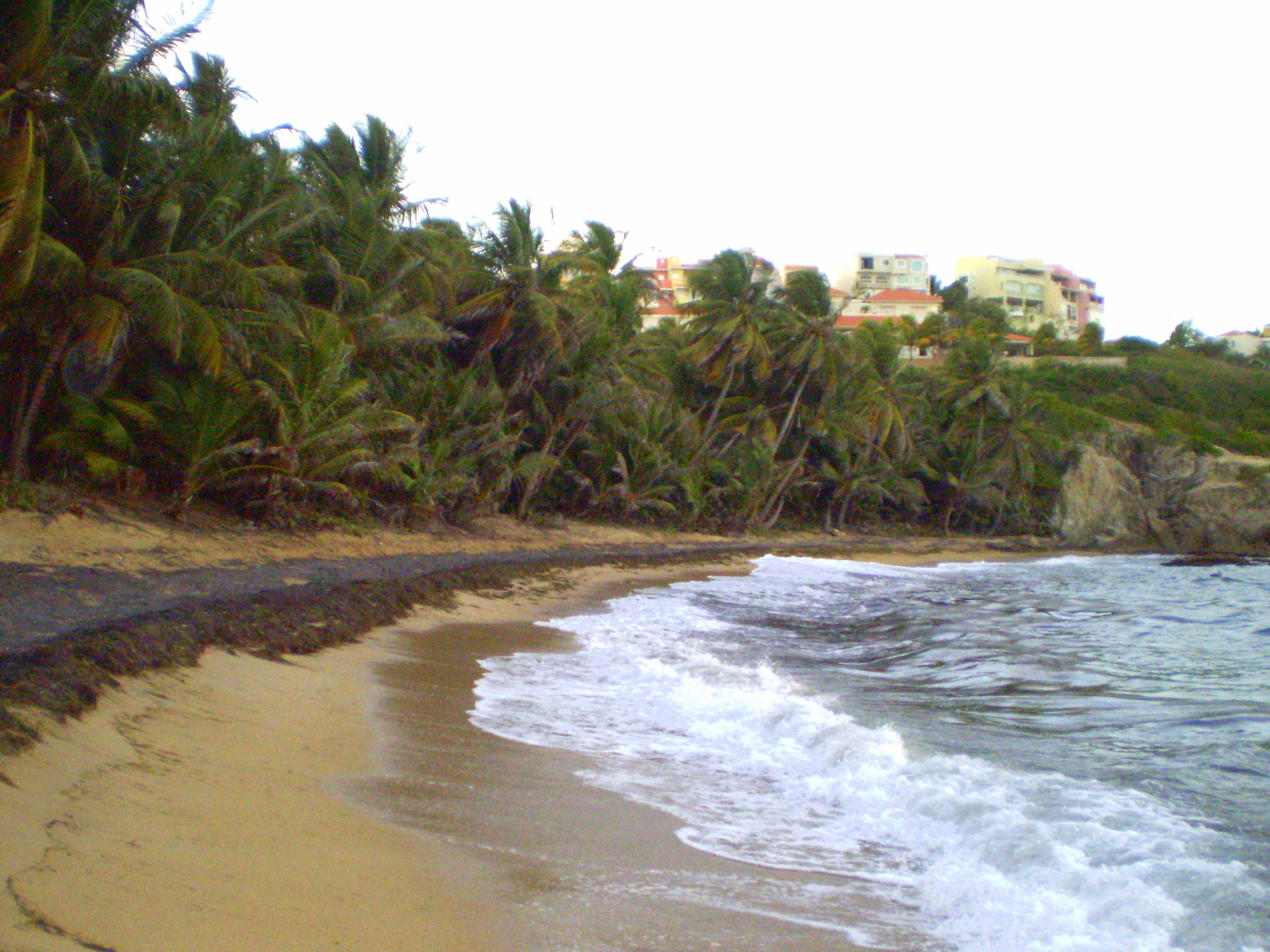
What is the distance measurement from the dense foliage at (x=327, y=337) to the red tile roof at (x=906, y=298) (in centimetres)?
3826

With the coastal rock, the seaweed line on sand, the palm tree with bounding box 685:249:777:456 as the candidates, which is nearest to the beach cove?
the seaweed line on sand

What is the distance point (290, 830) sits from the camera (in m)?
4.05

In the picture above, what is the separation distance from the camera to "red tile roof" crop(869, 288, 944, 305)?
73.1 meters

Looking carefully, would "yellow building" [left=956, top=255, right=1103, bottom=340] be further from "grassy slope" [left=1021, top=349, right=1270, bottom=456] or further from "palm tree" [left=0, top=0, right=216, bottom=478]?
"palm tree" [left=0, top=0, right=216, bottom=478]

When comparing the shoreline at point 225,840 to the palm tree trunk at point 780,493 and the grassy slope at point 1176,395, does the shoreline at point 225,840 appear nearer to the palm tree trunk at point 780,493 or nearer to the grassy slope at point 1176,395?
the palm tree trunk at point 780,493

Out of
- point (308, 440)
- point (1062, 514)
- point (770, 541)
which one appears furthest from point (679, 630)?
point (1062, 514)

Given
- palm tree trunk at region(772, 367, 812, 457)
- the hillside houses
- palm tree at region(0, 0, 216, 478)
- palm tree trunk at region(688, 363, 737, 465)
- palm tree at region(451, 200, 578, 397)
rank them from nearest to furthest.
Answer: palm tree at region(0, 0, 216, 478), palm tree at region(451, 200, 578, 397), palm tree trunk at region(688, 363, 737, 465), palm tree trunk at region(772, 367, 812, 457), the hillside houses

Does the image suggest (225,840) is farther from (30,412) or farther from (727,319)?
(727,319)

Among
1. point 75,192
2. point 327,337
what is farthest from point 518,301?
point 75,192

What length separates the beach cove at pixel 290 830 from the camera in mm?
3090

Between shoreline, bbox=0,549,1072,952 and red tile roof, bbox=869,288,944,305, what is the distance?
234ft

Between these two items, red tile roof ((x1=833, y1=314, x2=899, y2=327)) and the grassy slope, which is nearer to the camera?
the grassy slope

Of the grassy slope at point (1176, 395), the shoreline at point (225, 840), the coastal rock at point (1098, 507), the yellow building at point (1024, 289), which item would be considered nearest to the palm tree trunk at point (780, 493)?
the coastal rock at point (1098, 507)

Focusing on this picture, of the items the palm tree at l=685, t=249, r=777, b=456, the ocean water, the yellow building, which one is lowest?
the ocean water
